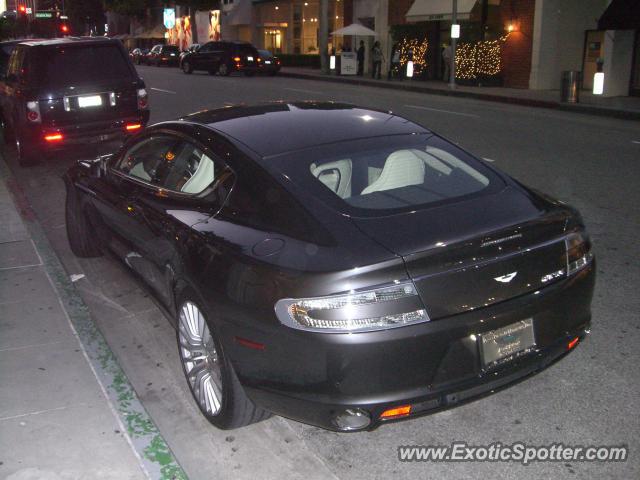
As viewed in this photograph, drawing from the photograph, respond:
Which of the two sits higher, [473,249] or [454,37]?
[454,37]

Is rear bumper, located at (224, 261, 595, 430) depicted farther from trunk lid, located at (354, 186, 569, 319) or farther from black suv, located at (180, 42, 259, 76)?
black suv, located at (180, 42, 259, 76)

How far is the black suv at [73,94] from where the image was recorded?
10758mm

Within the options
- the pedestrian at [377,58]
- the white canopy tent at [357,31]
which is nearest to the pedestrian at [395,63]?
the pedestrian at [377,58]

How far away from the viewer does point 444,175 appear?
424cm

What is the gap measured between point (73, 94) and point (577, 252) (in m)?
8.88

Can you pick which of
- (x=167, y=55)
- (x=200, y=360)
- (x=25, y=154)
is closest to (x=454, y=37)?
(x=25, y=154)

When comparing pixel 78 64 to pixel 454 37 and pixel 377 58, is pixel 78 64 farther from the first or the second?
pixel 377 58

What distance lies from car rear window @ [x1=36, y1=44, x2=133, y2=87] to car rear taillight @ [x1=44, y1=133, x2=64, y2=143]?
71 centimetres

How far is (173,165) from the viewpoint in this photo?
4.68 metres

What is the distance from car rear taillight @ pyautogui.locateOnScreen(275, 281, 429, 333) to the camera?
10.3ft

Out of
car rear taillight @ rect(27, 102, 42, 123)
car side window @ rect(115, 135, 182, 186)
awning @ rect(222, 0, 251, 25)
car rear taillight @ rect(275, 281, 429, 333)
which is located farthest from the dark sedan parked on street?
awning @ rect(222, 0, 251, 25)

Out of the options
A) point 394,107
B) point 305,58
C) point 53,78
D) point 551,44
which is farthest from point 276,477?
point 305,58

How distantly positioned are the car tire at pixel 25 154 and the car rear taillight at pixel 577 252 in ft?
30.5

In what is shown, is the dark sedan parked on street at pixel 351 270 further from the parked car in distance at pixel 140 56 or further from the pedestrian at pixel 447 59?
the parked car in distance at pixel 140 56
